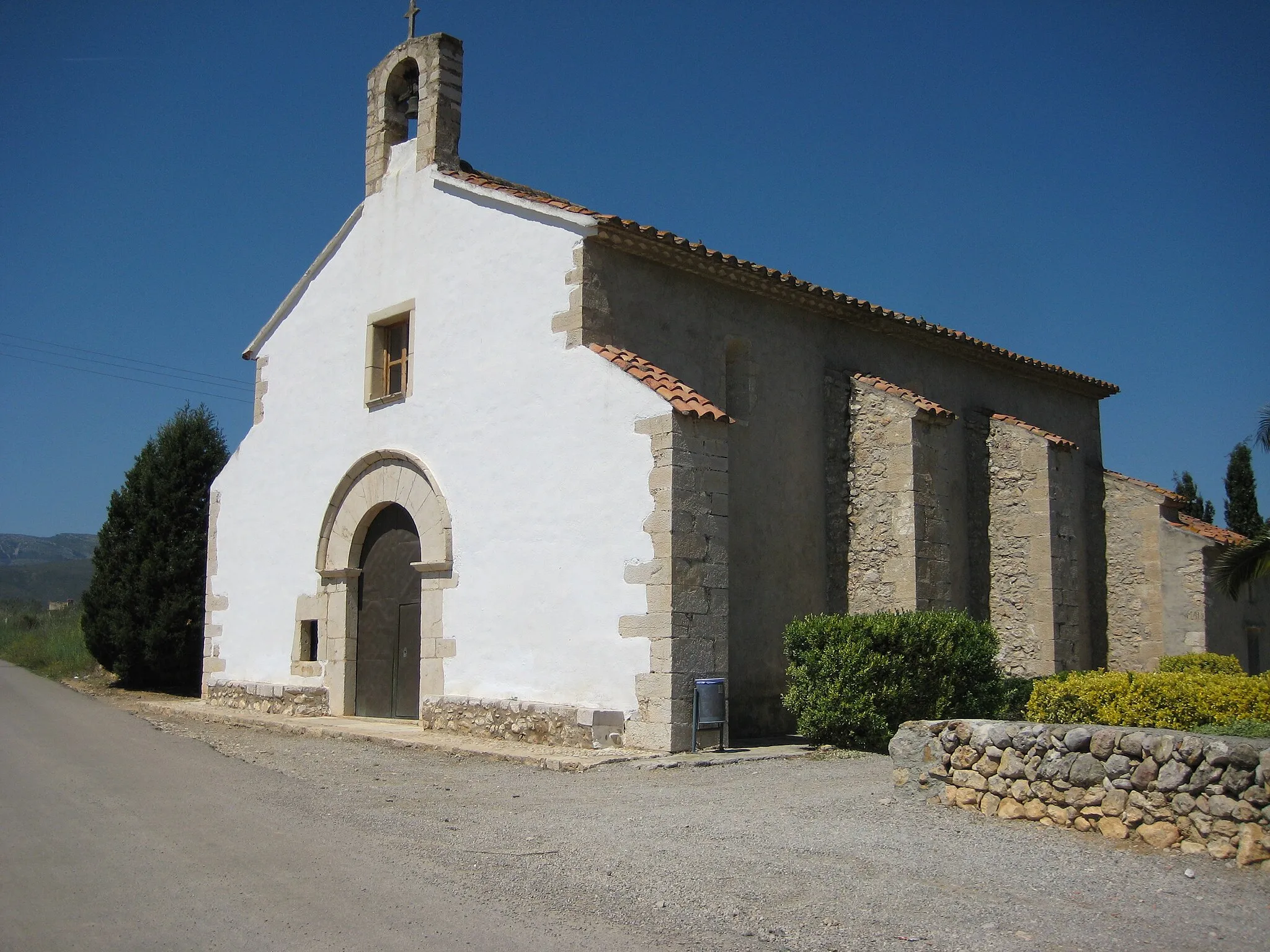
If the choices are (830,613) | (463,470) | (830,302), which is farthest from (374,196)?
(830,613)

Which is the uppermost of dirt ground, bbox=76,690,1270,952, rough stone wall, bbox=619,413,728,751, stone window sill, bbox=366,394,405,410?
stone window sill, bbox=366,394,405,410

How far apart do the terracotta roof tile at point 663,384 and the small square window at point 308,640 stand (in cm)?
612

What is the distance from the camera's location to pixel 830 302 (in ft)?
44.2

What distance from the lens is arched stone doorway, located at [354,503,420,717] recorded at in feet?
43.3

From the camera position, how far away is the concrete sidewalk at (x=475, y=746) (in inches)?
372

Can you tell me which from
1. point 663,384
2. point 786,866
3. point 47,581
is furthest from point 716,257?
point 47,581

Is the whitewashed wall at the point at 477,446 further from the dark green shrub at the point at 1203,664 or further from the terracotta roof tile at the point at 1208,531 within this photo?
the terracotta roof tile at the point at 1208,531

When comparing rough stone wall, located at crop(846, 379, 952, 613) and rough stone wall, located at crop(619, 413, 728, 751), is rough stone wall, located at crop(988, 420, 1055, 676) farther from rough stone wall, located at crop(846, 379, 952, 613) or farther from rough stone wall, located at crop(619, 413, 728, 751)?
rough stone wall, located at crop(619, 413, 728, 751)

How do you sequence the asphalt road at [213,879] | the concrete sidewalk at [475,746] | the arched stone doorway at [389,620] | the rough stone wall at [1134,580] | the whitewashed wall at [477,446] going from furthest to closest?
1. the rough stone wall at [1134,580]
2. the arched stone doorway at [389,620]
3. the whitewashed wall at [477,446]
4. the concrete sidewalk at [475,746]
5. the asphalt road at [213,879]

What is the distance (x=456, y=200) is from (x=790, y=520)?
536 centimetres

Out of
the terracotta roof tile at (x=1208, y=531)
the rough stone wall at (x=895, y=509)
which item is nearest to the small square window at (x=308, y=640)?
the rough stone wall at (x=895, y=509)

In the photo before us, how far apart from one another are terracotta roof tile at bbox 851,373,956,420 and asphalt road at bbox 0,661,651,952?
25.5ft

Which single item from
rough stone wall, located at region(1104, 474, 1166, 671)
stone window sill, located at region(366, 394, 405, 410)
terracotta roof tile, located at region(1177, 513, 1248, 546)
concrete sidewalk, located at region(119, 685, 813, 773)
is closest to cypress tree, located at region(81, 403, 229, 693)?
concrete sidewalk, located at region(119, 685, 813, 773)

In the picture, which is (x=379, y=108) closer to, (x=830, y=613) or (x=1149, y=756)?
(x=830, y=613)
